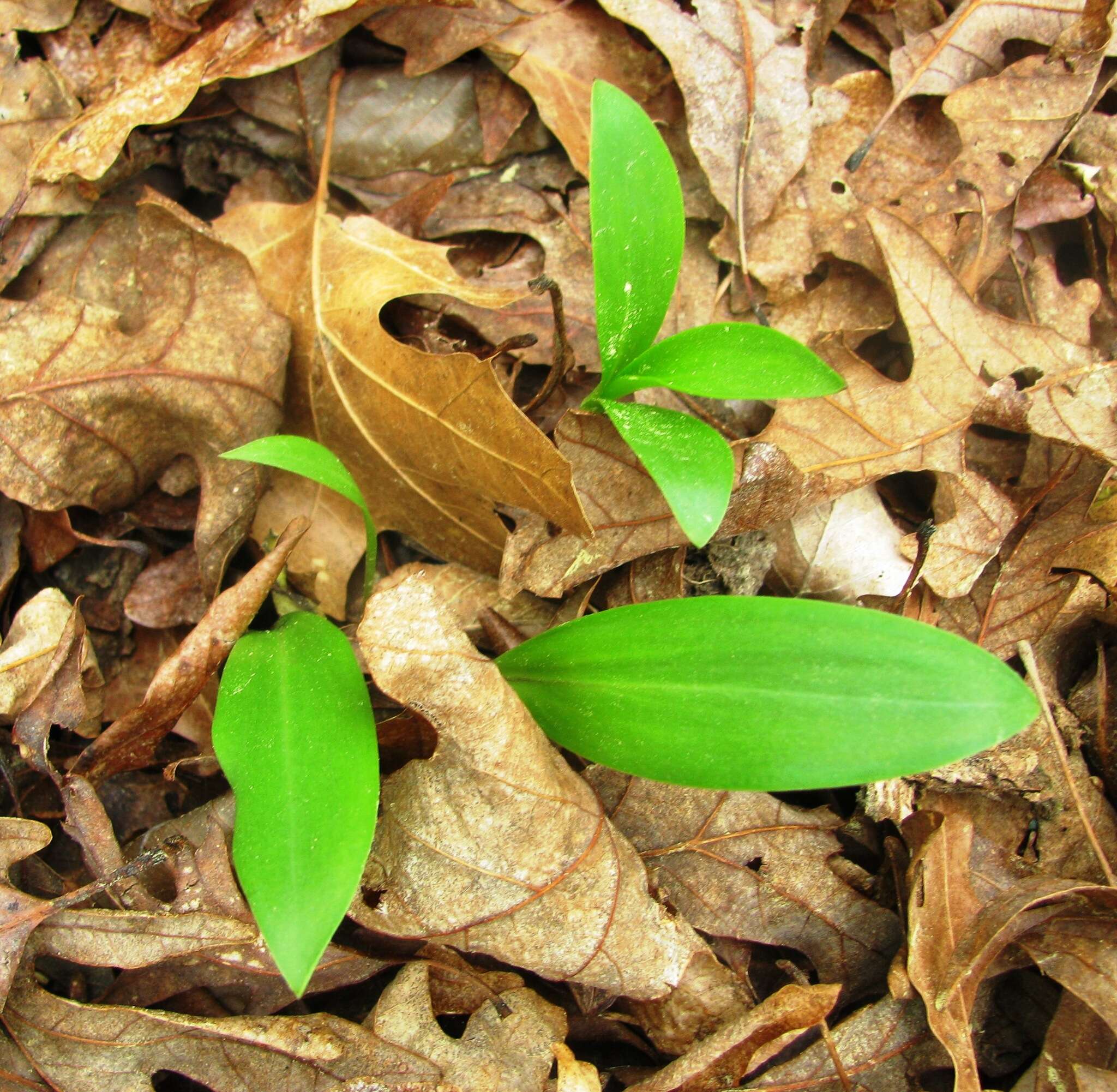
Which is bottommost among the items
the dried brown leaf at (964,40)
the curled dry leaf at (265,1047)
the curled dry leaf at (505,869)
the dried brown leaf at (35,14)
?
the curled dry leaf at (265,1047)

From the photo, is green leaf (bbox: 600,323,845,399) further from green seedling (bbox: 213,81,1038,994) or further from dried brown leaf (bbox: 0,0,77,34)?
dried brown leaf (bbox: 0,0,77,34)

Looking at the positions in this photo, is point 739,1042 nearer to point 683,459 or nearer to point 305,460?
point 683,459

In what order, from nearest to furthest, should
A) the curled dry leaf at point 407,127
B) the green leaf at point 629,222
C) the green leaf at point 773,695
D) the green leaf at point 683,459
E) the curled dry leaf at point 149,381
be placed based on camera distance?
the green leaf at point 773,695 → the green leaf at point 683,459 → the green leaf at point 629,222 → the curled dry leaf at point 149,381 → the curled dry leaf at point 407,127

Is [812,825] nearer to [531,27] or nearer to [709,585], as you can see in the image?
[709,585]

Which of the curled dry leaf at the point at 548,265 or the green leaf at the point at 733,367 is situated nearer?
the green leaf at the point at 733,367

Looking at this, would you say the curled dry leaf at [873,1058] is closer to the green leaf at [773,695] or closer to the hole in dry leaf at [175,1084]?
the green leaf at [773,695]

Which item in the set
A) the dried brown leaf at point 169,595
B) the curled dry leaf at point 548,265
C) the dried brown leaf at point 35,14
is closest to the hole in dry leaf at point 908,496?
the curled dry leaf at point 548,265

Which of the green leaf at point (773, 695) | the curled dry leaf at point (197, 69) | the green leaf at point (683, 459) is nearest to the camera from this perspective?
the green leaf at point (773, 695)

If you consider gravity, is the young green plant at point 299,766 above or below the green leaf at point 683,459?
below
